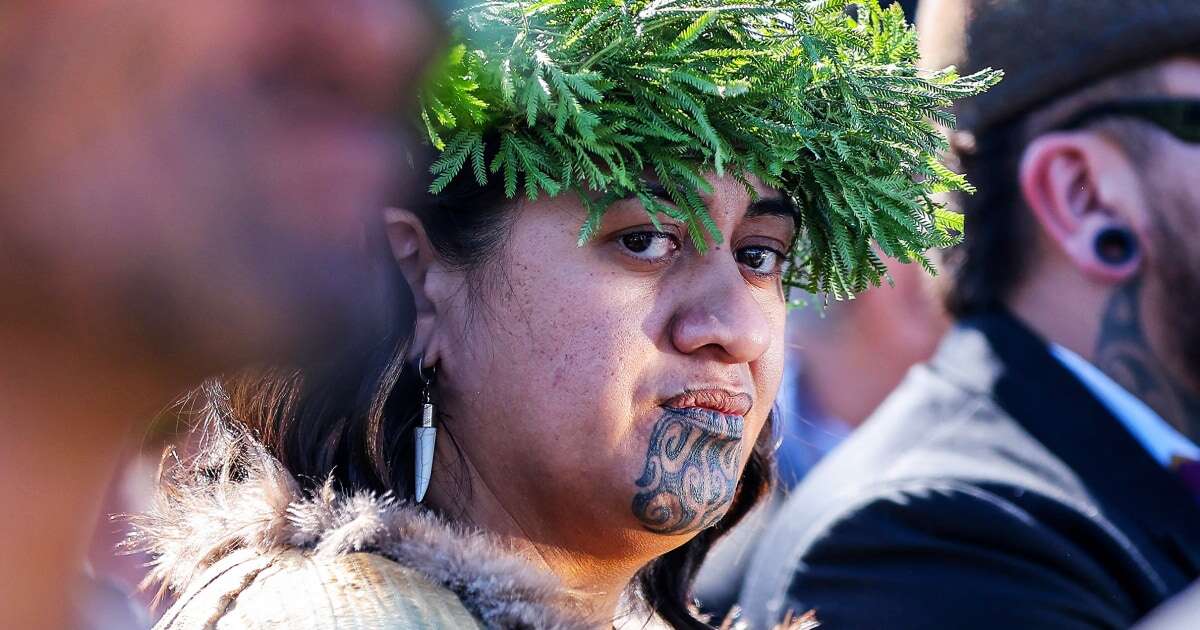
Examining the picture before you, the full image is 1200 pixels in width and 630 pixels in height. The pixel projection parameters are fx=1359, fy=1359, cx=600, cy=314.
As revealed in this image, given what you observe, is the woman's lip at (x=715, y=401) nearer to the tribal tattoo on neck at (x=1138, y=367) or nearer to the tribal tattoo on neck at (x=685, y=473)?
the tribal tattoo on neck at (x=685, y=473)

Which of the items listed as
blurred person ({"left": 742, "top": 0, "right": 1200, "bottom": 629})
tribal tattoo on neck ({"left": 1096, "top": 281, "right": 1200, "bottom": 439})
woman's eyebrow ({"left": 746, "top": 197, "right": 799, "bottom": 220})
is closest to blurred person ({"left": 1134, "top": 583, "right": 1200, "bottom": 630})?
blurred person ({"left": 742, "top": 0, "right": 1200, "bottom": 629})

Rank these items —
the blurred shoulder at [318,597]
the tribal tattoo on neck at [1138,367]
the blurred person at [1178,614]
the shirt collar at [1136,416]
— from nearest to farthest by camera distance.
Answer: the blurred shoulder at [318,597] → the blurred person at [1178,614] → the shirt collar at [1136,416] → the tribal tattoo on neck at [1138,367]

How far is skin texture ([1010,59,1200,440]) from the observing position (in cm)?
366

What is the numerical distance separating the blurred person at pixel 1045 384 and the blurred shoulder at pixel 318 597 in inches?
62.8

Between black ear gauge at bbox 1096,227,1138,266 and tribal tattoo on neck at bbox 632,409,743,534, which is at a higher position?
black ear gauge at bbox 1096,227,1138,266

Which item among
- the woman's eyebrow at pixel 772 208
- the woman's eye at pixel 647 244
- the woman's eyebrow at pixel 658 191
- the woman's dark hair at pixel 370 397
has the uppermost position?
the woman's eyebrow at pixel 658 191

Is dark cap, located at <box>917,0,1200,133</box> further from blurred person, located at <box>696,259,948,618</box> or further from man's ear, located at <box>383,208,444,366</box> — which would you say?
man's ear, located at <box>383,208,444,366</box>

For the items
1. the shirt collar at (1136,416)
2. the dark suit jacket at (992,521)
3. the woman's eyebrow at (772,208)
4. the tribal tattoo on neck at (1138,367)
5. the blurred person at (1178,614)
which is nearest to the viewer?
the woman's eyebrow at (772,208)

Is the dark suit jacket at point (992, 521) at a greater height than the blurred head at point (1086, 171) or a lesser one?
lesser

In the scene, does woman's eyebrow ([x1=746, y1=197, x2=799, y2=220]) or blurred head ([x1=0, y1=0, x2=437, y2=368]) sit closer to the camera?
blurred head ([x1=0, y1=0, x2=437, y2=368])

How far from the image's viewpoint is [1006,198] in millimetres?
3957

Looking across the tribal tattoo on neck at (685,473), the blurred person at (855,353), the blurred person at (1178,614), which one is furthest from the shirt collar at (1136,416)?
the blurred person at (855,353)

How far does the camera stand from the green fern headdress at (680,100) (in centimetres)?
209

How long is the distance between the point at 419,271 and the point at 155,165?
4.23 ft
